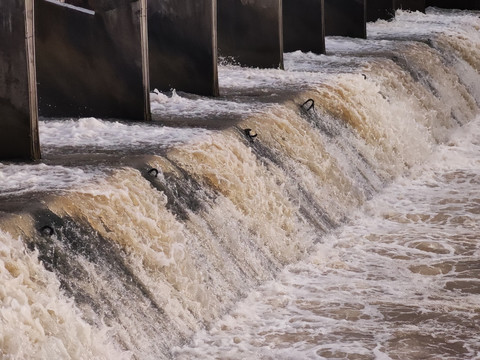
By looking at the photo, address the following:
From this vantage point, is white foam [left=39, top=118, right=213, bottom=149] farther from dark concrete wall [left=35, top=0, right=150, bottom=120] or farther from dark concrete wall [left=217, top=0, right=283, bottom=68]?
dark concrete wall [left=217, top=0, right=283, bottom=68]

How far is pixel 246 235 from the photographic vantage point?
8219 mm

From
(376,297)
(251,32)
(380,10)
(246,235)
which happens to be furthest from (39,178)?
(380,10)

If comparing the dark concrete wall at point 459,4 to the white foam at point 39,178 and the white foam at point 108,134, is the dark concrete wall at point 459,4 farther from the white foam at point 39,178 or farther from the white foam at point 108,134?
the white foam at point 39,178

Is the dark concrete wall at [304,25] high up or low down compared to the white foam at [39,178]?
up

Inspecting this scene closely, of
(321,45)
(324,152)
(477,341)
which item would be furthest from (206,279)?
(321,45)

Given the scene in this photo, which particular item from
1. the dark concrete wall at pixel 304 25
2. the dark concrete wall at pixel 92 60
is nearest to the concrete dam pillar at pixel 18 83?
the dark concrete wall at pixel 92 60

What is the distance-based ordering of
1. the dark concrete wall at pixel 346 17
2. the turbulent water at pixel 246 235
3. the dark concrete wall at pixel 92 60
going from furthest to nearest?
the dark concrete wall at pixel 346 17 < the dark concrete wall at pixel 92 60 < the turbulent water at pixel 246 235

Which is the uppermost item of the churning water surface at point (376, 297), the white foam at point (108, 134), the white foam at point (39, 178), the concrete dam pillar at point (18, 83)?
the concrete dam pillar at point (18, 83)

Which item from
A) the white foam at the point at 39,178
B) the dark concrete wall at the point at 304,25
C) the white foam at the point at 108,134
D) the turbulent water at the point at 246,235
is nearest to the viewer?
the turbulent water at the point at 246,235

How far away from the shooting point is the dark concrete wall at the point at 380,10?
20391 millimetres

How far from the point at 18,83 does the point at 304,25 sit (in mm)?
7868

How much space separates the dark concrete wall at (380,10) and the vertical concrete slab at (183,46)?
935 centimetres

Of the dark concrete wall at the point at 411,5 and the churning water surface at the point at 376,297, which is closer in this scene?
the churning water surface at the point at 376,297

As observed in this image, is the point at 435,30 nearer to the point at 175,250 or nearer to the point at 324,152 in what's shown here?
the point at 324,152
